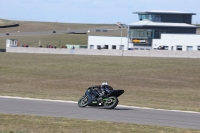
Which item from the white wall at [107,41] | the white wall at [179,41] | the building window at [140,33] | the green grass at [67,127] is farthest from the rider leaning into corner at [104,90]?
the white wall at [107,41]

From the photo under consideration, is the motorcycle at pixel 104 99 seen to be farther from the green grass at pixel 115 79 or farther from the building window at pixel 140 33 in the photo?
the building window at pixel 140 33

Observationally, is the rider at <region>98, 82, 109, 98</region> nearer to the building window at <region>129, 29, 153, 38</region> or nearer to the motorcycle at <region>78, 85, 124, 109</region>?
the motorcycle at <region>78, 85, 124, 109</region>

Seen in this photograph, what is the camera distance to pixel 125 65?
165 feet

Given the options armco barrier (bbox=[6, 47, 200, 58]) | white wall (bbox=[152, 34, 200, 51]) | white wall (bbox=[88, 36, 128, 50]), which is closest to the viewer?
armco barrier (bbox=[6, 47, 200, 58])

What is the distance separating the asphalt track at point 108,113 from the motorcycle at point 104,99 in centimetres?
24

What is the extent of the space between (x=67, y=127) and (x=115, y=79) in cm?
2562

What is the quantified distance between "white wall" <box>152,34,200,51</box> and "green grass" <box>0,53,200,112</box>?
24.3m

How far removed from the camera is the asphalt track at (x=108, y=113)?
1538 cm

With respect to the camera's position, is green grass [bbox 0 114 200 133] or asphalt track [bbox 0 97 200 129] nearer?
green grass [bbox 0 114 200 133]

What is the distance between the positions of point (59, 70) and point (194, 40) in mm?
37861

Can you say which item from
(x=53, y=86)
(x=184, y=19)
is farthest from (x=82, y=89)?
(x=184, y=19)

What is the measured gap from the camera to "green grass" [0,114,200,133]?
13.1 m

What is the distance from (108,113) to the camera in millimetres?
17000

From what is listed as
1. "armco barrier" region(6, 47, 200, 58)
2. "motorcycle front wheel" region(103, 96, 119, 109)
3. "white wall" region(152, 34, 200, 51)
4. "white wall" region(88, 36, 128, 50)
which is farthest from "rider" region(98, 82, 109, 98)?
"white wall" region(88, 36, 128, 50)
